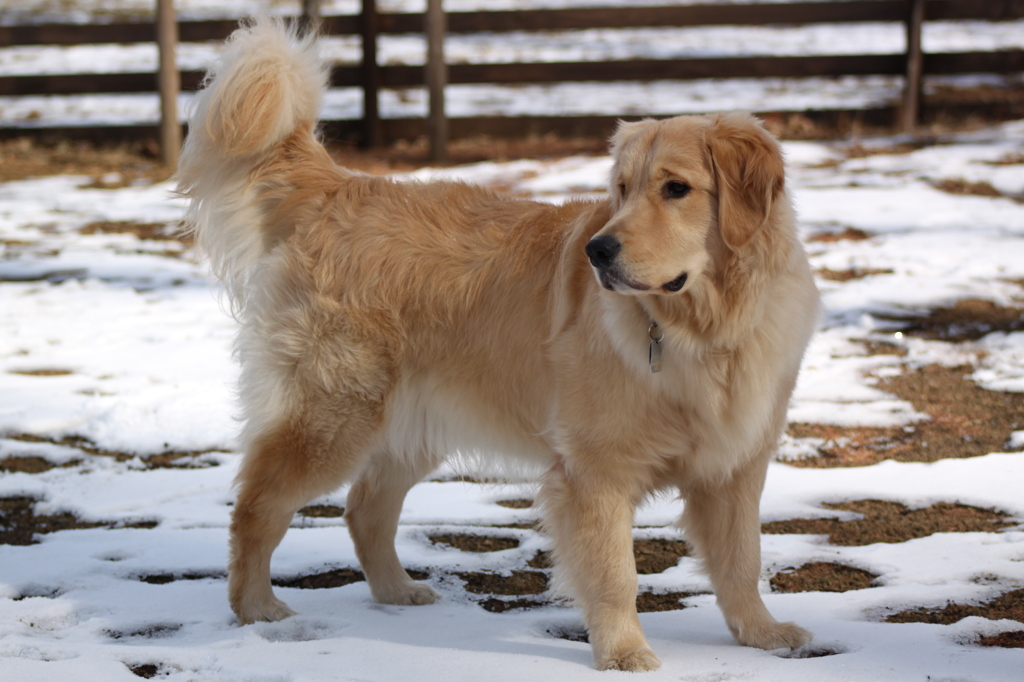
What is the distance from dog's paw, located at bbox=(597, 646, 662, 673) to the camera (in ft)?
9.52

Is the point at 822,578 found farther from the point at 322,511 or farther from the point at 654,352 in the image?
the point at 322,511

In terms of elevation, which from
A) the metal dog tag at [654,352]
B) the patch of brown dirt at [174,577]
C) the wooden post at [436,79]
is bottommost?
the patch of brown dirt at [174,577]

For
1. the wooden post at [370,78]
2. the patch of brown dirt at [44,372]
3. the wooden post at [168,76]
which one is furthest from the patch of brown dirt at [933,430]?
the wooden post at [370,78]

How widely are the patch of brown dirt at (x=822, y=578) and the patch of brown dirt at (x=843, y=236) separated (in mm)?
4838

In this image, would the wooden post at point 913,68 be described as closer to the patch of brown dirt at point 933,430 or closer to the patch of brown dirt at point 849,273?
the patch of brown dirt at point 849,273

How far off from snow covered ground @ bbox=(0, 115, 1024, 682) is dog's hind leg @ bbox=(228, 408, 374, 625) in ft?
0.79

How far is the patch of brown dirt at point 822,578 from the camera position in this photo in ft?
11.5

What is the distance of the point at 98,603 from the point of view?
3383mm

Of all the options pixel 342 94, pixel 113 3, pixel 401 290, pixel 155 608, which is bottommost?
pixel 155 608

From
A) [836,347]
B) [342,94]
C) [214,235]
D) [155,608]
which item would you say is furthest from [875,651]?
[342,94]

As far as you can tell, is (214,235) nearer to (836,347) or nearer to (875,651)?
(875,651)

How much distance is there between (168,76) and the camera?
34.7 feet

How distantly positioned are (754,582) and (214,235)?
235cm

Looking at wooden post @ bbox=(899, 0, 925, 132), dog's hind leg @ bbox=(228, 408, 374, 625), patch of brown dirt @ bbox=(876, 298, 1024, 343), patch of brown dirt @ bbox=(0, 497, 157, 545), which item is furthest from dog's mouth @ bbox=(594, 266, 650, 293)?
wooden post @ bbox=(899, 0, 925, 132)
